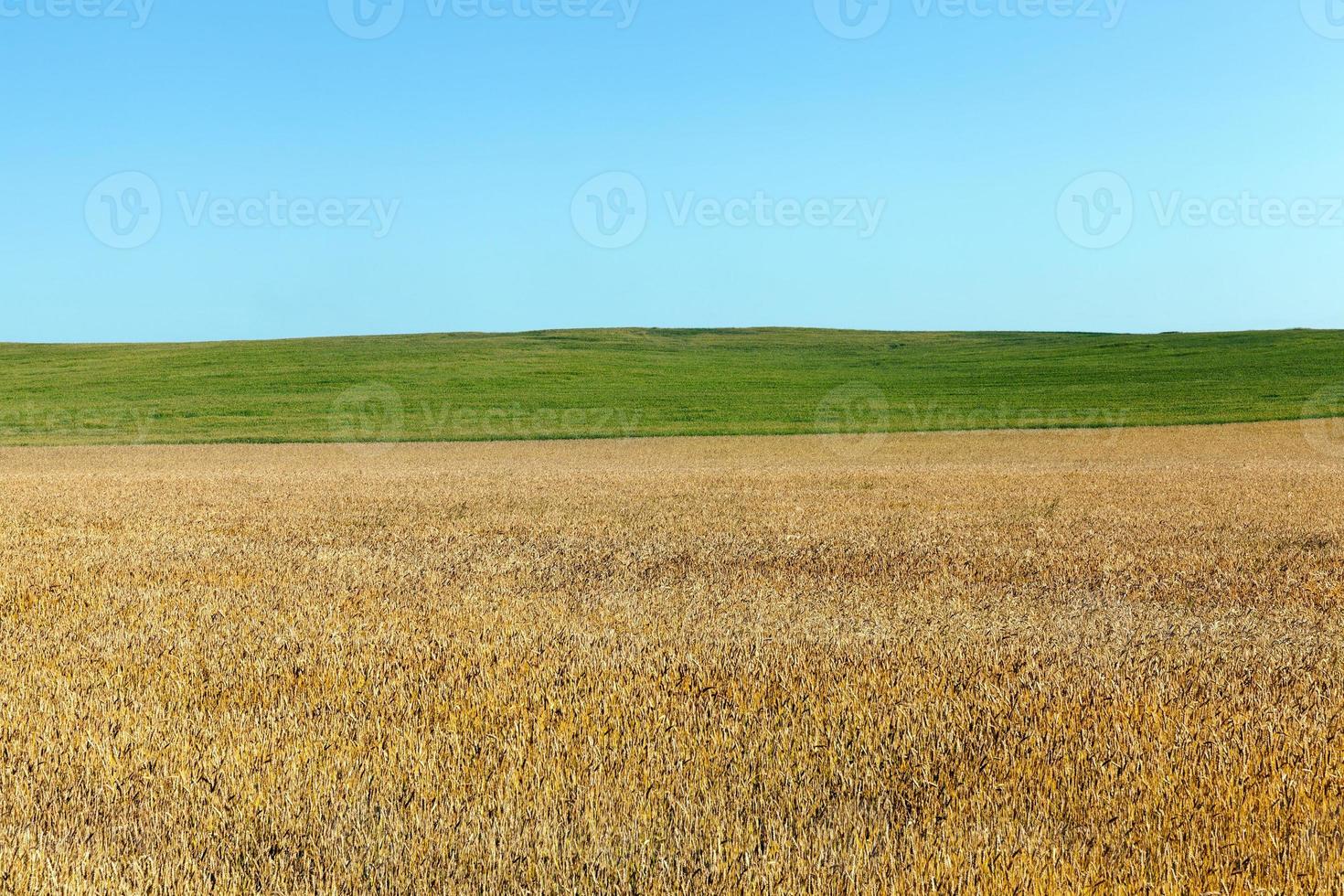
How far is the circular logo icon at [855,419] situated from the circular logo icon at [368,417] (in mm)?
16047

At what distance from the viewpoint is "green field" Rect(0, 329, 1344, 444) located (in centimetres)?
4622

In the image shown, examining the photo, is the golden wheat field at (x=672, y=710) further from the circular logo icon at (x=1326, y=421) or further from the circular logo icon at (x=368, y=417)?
the circular logo icon at (x=368, y=417)

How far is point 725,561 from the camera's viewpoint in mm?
11609

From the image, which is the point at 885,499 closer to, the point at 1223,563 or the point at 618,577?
the point at 1223,563

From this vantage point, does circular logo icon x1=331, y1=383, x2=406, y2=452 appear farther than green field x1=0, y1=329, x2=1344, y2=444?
No

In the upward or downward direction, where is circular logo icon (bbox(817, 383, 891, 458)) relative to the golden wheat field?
upward

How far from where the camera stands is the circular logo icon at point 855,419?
38.0 meters

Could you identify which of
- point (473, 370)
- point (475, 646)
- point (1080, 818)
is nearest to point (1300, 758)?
point (1080, 818)

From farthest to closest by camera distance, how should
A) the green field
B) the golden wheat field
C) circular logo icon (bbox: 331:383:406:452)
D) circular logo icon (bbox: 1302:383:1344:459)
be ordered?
1. the green field
2. circular logo icon (bbox: 331:383:406:452)
3. circular logo icon (bbox: 1302:383:1344:459)
4. the golden wheat field

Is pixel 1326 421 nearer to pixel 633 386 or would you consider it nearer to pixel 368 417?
pixel 633 386

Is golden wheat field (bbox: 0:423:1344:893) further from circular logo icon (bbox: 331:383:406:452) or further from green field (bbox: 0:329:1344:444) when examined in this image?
green field (bbox: 0:329:1344:444)

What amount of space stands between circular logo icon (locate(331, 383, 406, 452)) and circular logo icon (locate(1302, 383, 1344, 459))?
95.8 feet

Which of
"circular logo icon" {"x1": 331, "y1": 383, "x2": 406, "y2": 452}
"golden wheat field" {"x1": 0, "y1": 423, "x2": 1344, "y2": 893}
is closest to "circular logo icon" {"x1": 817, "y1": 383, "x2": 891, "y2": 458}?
"circular logo icon" {"x1": 331, "y1": 383, "x2": 406, "y2": 452}

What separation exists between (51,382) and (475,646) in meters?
64.0
